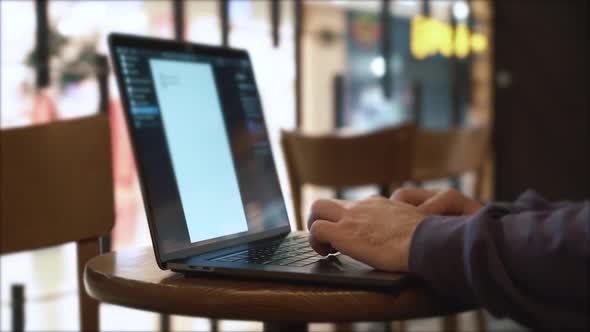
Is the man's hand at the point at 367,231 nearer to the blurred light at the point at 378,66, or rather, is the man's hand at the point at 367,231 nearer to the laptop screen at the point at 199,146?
the laptop screen at the point at 199,146

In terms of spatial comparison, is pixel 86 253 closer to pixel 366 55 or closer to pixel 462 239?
pixel 462 239

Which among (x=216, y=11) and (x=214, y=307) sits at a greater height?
(x=216, y=11)

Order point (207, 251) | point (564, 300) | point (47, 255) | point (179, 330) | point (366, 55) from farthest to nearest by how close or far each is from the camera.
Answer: point (366, 55), point (179, 330), point (47, 255), point (207, 251), point (564, 300)

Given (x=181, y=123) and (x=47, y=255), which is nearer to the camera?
(x=181, y=123)

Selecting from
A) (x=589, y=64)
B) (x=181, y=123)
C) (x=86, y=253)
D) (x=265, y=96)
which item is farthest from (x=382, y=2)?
(x=181, y=123)

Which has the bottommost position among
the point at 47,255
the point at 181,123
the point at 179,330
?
the point at 179,330

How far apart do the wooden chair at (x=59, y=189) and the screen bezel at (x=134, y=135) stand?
0.43 metres

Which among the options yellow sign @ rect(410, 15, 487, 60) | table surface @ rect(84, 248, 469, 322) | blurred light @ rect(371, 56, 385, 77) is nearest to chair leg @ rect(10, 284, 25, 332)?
table surface @ rect(84, 248, 469, 322)

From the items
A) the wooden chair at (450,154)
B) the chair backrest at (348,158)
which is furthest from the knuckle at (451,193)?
the wooden chair at (450,154)

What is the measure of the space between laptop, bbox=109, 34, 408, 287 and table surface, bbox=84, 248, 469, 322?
0.02 metres

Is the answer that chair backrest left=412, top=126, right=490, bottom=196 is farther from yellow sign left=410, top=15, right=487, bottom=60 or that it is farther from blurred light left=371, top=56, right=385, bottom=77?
yellow sign left=410, top=15, right=487, bottom=60

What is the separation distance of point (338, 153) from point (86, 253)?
114 centimetres

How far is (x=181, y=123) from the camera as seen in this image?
2.87 ft

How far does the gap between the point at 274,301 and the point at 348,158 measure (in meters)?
1.59
